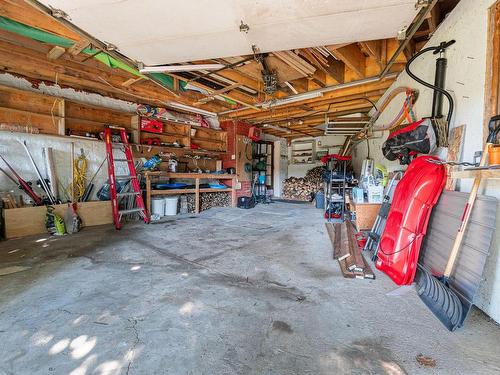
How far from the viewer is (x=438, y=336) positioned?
4.59ft

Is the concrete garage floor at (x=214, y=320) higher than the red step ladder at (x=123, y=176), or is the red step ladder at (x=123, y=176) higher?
the red step ladder at (x=123, y=176)

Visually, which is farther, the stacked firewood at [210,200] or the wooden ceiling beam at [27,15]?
the stacked firewood at [210,200]

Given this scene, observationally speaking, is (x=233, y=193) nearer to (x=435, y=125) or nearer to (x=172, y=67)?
(x=172, y=67)

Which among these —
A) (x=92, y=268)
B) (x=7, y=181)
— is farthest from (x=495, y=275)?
(x=7, y=181)

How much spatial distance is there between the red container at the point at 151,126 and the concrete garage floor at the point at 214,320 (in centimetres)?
324

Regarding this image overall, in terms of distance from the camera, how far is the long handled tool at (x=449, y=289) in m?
1.48

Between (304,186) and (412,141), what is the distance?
19.3ft

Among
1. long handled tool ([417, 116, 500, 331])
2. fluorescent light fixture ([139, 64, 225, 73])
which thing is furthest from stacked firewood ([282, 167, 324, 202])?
long handled tool ([417, 116, 500, 331])

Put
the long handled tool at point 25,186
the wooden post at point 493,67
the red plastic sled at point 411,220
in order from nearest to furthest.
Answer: the wooden post at point 493,67, the red plastic sled at point 411,220, the long handled tool at point 25,186

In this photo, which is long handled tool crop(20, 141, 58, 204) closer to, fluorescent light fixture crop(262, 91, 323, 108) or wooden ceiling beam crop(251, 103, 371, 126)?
fluorescent light fixture crop(262, 91, 323, 108)

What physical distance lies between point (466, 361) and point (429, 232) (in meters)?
1.19

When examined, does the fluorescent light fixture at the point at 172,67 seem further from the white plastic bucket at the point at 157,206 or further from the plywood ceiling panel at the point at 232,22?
the white plastic bucket at the point at 157,206

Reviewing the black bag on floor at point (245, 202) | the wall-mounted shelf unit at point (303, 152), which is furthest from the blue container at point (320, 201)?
the wall-mounted shelf unit at point (303, 152)

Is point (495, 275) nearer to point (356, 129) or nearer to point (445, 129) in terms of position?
point (445, 129)
